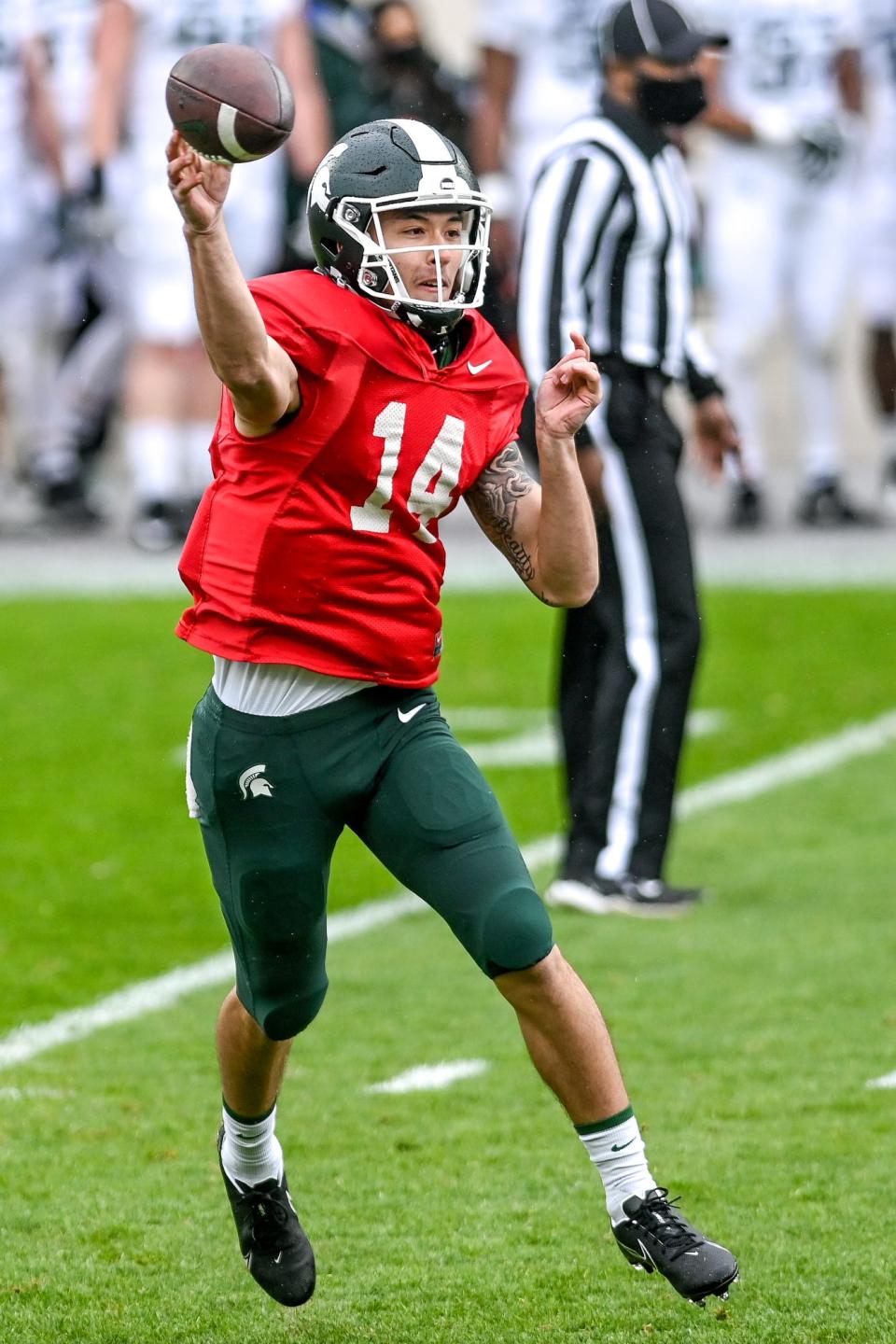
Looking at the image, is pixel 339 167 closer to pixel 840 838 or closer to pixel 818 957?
pixel 818 957

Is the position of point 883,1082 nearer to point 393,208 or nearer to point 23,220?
point 393,208

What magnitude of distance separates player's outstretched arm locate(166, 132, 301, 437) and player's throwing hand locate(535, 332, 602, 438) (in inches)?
18.1

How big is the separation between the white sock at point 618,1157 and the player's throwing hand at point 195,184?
55.9 inches

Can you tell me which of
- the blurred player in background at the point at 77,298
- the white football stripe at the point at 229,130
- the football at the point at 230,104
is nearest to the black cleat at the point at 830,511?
the blurred player in background at the point at 77,298

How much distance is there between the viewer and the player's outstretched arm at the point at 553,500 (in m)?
3.96

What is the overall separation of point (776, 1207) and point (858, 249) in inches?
450

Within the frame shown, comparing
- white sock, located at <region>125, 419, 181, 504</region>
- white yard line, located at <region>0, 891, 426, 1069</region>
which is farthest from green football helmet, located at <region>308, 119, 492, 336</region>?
white sock, located at <region>125, 419, 181, 504</region>

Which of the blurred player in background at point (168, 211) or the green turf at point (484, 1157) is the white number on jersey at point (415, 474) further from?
the blurred player in background at point (168, 211)

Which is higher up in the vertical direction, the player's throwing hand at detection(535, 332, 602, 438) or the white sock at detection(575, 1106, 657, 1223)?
the player's throwing hand at detection(535, 332, 602, 438)

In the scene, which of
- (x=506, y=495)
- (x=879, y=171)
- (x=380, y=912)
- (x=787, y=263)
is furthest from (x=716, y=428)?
(x=879, y=171)

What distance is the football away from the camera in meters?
3.58

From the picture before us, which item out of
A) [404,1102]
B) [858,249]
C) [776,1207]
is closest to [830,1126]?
[776,1207]

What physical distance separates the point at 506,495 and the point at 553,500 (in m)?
0.17

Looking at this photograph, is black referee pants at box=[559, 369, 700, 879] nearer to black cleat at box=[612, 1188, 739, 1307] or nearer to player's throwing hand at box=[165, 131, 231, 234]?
black cleat at box=[612, 1188, 739, 1307]
